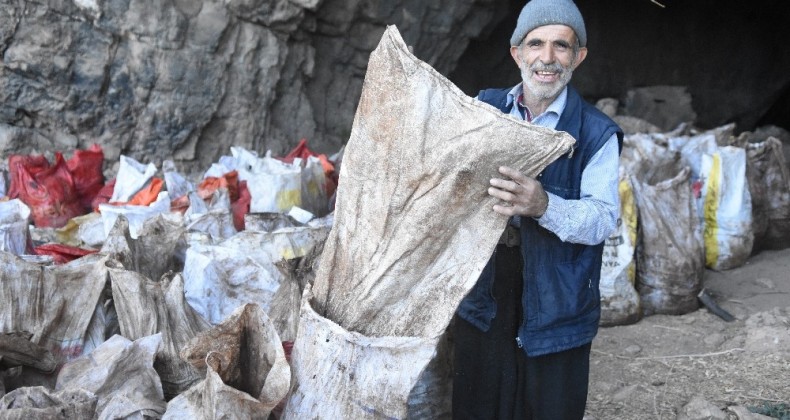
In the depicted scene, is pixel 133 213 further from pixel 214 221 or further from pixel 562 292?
pixel 562 292

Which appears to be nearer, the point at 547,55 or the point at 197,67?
the point at 547,55

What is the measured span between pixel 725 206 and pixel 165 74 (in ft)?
11.5

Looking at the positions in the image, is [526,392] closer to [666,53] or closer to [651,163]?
[651,163]

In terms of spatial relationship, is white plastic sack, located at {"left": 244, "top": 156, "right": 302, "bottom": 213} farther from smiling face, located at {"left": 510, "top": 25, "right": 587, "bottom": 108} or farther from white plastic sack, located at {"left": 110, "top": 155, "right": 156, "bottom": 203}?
smiling face, located at {"left": 510, "top": 25, "right": 587, "bottom": 108}

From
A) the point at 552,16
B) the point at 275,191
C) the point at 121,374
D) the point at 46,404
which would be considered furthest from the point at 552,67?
the point at 275,191

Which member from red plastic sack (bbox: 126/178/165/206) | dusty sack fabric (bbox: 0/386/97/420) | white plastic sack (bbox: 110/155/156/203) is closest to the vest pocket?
dusty sack fabric (bbox: 0/386/97/420)

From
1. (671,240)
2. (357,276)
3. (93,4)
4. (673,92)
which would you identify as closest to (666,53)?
(673,92)

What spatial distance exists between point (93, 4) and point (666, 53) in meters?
7.05

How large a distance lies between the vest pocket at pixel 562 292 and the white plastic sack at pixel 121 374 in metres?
1.01

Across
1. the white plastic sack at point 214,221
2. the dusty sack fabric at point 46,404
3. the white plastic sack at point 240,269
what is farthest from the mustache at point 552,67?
the white plastic sack at point 214,221

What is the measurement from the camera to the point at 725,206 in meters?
4.80

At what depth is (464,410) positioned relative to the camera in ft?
8.29

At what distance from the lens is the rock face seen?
4875mm

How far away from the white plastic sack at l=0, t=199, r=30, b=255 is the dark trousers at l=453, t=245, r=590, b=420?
5.60 ft
